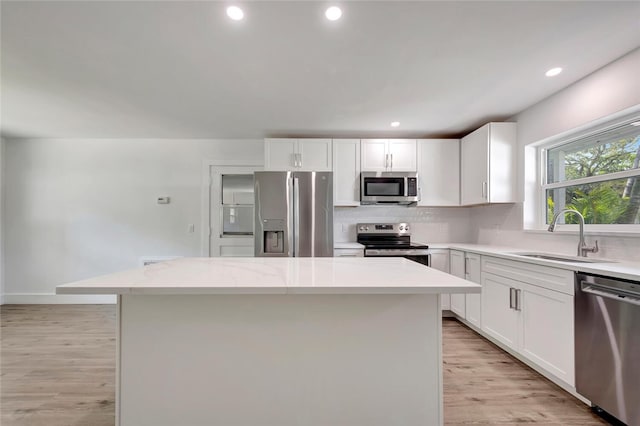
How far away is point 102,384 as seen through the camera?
196 centimetres

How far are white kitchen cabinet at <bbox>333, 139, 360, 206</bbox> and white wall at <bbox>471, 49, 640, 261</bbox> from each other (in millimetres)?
1741

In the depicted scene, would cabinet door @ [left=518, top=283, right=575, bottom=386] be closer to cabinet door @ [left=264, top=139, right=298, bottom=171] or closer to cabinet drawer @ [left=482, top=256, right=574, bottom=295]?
cabinet drawer @ [left=482, top=256, right=574, bottom=295]

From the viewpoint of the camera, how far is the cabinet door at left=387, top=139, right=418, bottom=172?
354 centimetres

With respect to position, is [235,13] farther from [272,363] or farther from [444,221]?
[444,221]

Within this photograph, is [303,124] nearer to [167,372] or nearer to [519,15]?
[519,15]

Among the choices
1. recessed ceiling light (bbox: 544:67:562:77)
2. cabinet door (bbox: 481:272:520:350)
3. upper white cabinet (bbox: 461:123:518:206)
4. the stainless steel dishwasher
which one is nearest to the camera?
the stainless steel dishwasher

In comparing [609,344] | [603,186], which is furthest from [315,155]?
[609,344]

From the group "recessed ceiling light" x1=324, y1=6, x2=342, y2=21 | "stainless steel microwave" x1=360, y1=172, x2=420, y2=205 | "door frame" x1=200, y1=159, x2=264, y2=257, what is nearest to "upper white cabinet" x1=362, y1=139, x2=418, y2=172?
"stainless steel microwave" x1=360, y1=172, x2=420, y2=205

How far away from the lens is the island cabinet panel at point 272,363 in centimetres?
124

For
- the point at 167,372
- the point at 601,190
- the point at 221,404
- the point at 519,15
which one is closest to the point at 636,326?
the point at 601,190

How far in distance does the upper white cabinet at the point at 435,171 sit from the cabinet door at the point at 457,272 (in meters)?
0.75

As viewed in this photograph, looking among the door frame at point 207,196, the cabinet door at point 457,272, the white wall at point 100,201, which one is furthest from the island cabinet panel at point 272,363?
the white wall at point 100,201

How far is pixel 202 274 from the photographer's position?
4.27 feet

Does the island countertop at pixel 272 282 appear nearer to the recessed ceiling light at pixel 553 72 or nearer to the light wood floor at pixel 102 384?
the light wood floor at pixel 102 384
